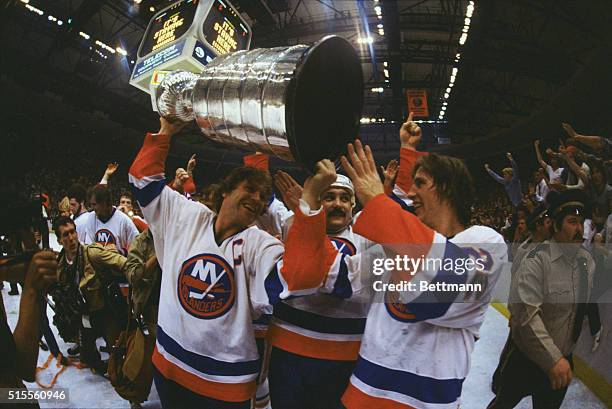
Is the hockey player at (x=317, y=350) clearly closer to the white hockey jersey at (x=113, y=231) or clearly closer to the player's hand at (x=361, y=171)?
the player's hand at (x=361, y=171)

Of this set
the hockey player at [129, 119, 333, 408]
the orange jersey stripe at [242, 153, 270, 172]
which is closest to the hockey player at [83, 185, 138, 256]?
the orange jersey stripe at [242, 153, 270, 172]

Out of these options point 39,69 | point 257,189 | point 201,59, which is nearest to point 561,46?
point 201,59

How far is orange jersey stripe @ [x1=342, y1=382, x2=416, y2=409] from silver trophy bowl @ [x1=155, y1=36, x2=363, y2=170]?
A: 831 mm

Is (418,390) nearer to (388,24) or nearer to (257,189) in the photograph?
(257,189)

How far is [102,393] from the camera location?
122 inches

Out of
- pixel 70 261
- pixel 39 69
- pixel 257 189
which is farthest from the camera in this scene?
pixel 39 69

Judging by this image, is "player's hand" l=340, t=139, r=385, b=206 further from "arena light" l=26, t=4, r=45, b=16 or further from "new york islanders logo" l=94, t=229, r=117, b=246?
"arena light" l=26, t=4, r=45, b=16

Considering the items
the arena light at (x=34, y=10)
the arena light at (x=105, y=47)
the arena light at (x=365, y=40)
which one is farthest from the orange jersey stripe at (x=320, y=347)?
the arena light at (x=105, y=47)

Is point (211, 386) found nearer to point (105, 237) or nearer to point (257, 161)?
point (257, 161)

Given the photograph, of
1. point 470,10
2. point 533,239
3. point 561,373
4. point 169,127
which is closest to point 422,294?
point 169,127

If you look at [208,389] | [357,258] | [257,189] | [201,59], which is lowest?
[208,389]

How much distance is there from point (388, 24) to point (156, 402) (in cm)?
965

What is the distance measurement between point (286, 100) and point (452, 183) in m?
0.72

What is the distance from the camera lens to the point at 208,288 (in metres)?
1.61
